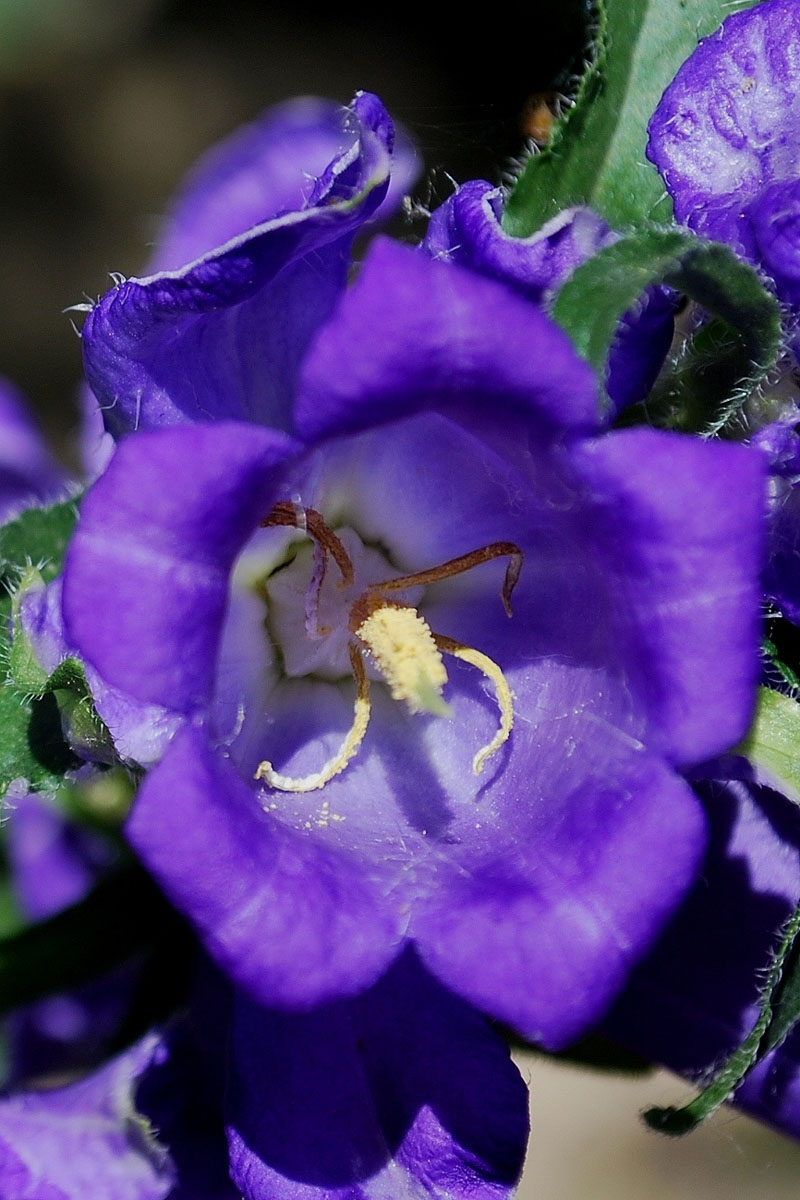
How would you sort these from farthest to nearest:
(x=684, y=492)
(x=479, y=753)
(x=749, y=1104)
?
(x=749, y=1104), (x=479, y=753), (x=684, y=492)

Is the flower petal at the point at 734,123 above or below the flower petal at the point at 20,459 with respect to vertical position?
above

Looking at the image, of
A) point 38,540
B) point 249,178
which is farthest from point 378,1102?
point 249,178

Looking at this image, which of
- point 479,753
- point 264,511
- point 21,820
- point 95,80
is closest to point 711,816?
point 479,753

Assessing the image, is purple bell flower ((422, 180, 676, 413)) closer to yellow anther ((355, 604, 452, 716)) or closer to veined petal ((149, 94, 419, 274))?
yellow anther ((355, 604, 452, 716))

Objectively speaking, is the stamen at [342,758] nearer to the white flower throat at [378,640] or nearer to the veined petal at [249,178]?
the white flower throat at [378,640]

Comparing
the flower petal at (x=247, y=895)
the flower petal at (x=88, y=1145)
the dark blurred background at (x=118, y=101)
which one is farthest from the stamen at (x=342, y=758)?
the dark blurred background at (x=118, y=101)

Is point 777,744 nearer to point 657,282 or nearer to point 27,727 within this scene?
point 657,282

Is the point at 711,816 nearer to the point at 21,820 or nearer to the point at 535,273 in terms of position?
the point at 535,273
